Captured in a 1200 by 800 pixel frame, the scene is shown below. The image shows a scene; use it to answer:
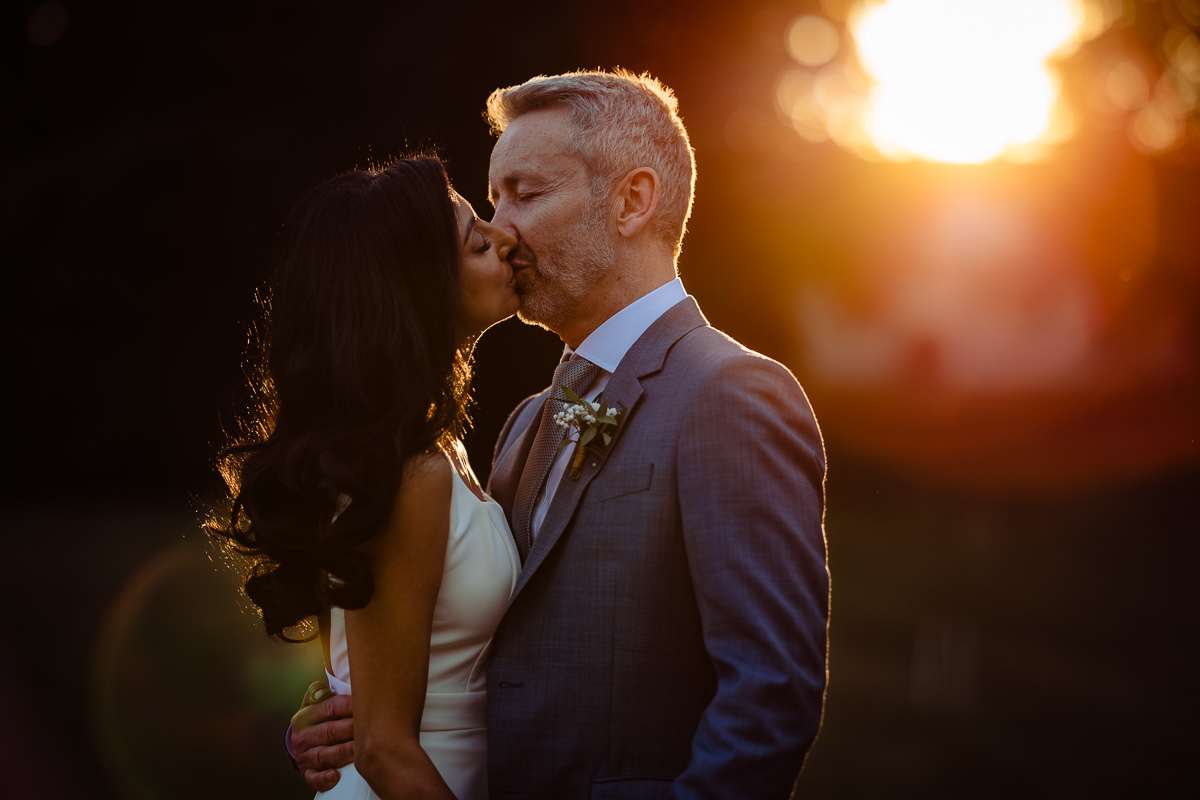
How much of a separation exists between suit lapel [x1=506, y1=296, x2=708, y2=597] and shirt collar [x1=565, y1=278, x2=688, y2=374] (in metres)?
0.07

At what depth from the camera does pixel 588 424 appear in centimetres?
211

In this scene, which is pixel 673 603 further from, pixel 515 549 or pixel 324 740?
pixel 324 740

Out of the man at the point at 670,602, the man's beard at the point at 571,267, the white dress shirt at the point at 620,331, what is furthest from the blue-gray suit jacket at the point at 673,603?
the man's beard at the point at 571,267

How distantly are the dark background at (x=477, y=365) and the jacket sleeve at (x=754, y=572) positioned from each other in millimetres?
4721

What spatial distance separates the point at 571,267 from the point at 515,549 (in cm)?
81

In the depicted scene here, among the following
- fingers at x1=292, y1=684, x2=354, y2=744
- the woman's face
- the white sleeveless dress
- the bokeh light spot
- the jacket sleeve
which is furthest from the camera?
the bokeh light spot

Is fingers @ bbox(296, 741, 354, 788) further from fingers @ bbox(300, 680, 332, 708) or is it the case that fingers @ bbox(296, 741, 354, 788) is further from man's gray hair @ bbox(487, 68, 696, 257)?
man's gray hair @ bbox(487, 68, 696, 257)

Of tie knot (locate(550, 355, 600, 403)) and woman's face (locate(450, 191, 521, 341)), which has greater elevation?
woman's face (locate(450, 191, 521, 341))

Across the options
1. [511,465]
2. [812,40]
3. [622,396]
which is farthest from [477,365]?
[622,396]

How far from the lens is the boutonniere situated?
209cm

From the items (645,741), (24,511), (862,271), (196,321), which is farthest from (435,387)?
(24,511)

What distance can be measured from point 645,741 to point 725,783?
251 mm

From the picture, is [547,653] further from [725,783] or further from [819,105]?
[819,105]

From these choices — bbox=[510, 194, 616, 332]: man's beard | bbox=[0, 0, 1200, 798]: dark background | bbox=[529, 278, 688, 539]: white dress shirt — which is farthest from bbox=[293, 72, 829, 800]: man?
bbox=[0, 0, 1200, 798]: dark background
